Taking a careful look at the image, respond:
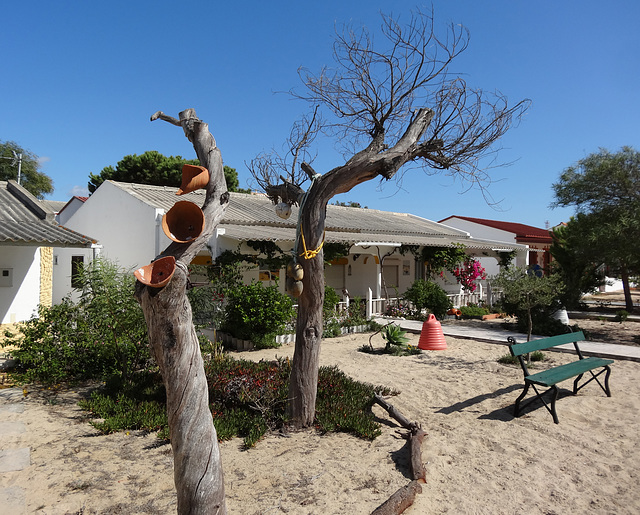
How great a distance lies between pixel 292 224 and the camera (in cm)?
1516

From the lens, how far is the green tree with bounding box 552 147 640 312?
10.2m

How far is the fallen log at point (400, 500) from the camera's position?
328 centimetres

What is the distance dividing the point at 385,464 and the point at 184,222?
3.09 metres

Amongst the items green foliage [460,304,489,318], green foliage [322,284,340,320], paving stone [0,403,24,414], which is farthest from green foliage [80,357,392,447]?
green foliage [460,304,489,318]

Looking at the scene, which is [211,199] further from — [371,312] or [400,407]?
[371,312]

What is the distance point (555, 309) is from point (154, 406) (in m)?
10.6

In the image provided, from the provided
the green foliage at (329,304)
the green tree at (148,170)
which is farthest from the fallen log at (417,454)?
the green tree at (148,170)

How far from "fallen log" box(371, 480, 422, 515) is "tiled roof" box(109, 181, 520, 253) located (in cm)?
781

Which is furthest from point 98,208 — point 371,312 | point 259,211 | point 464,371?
point 464,371

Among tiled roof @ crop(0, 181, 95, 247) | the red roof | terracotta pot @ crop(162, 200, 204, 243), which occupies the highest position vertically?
the red roof

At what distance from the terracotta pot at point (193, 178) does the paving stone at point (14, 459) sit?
131 inches

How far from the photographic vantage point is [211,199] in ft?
9.91

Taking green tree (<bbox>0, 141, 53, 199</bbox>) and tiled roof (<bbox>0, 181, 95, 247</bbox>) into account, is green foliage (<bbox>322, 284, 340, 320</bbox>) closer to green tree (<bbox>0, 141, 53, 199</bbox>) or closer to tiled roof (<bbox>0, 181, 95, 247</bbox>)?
tiled roof (<bbox>0, 181, 95, 247</bbox>)

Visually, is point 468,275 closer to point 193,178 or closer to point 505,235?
point 505,235
